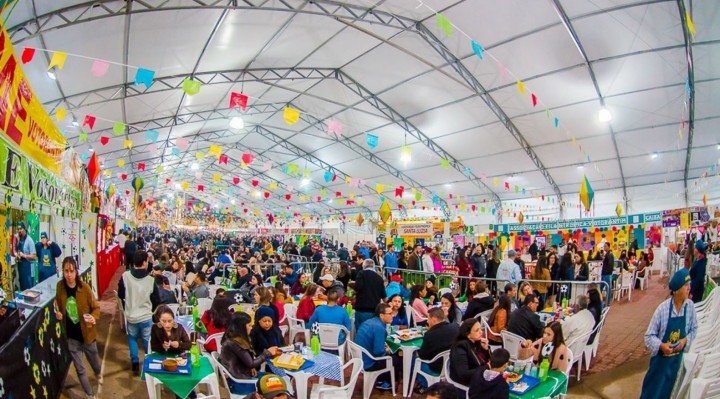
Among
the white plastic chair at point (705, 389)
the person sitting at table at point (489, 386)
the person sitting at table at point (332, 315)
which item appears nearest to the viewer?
the white plastic chair at point (705, 389)

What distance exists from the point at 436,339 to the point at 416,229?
527 inches

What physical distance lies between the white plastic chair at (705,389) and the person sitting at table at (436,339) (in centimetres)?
182

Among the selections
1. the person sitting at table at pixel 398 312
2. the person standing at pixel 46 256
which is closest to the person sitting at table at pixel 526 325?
the person sitting at table at pixel 398 312

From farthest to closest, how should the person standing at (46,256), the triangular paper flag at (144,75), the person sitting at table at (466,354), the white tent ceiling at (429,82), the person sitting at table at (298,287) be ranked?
the white tent ceiling at (429,82), the person sitting at table at (298,287), the triangular paper flag at (144,75), the person standing at (46,256), the person sitting at table at (466,354)

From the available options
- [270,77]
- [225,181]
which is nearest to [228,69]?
[270,77]

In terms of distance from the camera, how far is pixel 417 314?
18.6ft

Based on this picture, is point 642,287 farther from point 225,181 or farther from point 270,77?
point 225,181

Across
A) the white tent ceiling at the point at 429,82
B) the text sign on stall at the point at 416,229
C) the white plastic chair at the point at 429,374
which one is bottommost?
the white plastic chair at the point at 429,374

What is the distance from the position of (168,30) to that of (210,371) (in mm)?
6893

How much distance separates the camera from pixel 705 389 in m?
2.52

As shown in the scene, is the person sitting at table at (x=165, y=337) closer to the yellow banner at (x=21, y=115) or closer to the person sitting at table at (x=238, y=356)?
the person sitting at table at (x=238, y=356)

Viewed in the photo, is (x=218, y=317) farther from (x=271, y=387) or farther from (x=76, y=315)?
(x=271, y=387)

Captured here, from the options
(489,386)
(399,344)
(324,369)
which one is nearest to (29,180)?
(324,369)

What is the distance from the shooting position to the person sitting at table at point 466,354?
10.6ft
